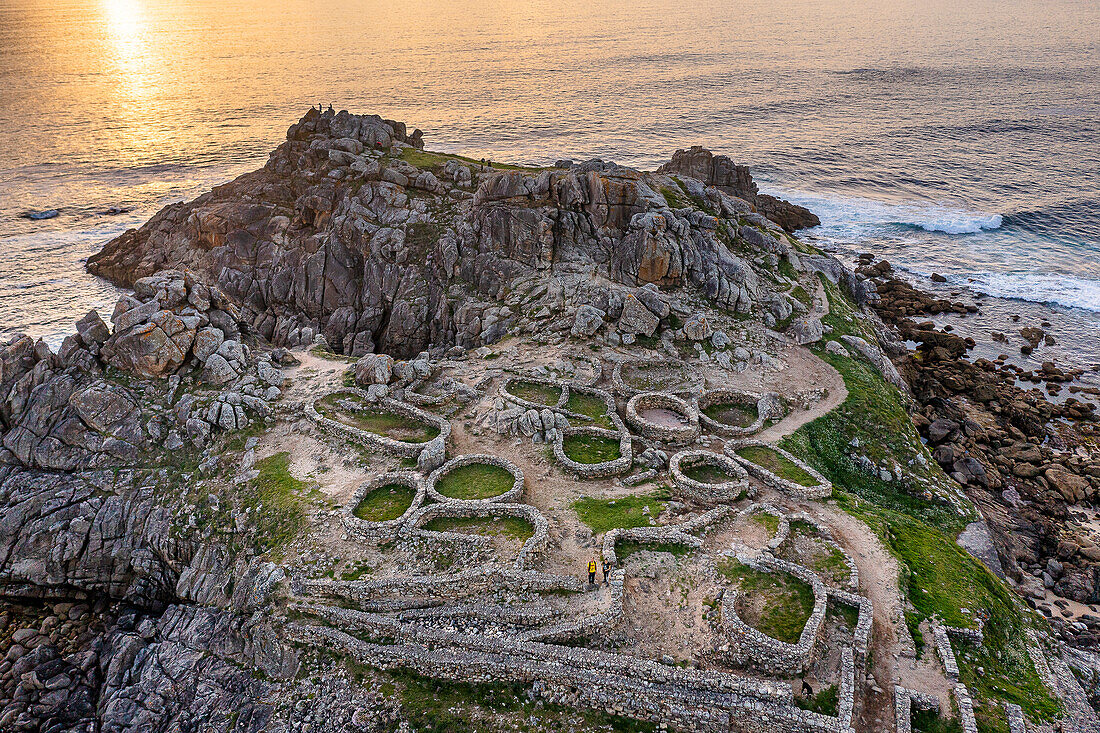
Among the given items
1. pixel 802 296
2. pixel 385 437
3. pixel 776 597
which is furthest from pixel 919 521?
pixel 385 437

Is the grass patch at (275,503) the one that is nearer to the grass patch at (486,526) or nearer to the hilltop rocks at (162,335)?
the grass patch at (486,526)

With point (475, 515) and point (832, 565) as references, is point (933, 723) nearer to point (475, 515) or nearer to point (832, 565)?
point (832, 565)

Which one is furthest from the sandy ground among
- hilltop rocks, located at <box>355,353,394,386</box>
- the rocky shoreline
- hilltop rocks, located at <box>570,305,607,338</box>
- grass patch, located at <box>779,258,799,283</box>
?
grass patch, located at <box>779,258,799,283</box>

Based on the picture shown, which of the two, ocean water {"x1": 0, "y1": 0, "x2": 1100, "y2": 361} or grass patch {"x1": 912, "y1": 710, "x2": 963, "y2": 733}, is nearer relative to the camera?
grass patch {"x1": 912, "y1": 710, "x2": 963, "y2": 733}

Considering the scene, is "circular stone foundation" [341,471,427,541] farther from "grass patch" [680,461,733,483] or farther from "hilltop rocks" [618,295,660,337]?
"hilltop rocks" [618,295,660,337]

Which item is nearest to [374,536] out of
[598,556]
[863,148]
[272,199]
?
[598,556]
